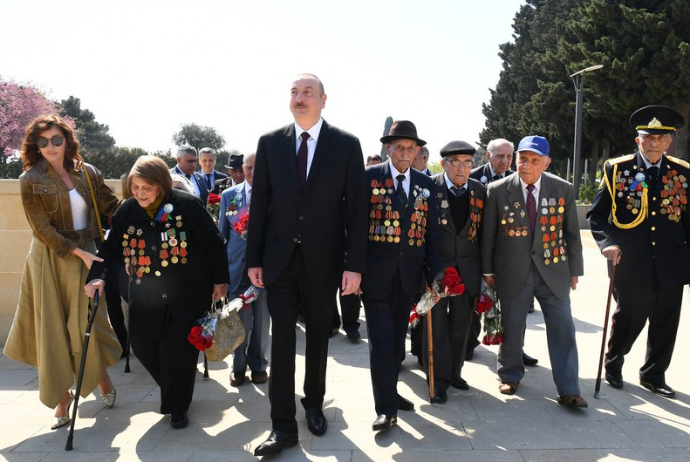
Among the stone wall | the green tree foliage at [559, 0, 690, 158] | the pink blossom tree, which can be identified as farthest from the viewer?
the pink blossom tree

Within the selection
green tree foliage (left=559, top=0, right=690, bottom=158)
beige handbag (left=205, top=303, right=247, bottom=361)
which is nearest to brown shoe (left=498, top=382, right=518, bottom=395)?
beige handbag (left=205, top=303, right=247, bottom=361)

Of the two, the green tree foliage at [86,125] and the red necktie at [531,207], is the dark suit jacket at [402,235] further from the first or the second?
the green tree foliage at [86,125]

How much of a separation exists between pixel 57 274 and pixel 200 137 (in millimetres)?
72284

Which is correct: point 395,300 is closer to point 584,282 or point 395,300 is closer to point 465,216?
point 465,216

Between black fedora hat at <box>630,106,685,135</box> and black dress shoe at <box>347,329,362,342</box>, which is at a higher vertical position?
black fedora hat at <box>630,106,685,135</box>

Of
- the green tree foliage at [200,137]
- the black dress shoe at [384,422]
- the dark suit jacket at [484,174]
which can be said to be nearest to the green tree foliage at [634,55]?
the dark suit jacket at [484,174]

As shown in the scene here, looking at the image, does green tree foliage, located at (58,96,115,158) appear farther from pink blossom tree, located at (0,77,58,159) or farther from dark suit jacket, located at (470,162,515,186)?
dark suit jacket, located at (470,162,515,186)

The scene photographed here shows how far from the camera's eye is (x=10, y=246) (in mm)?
5648

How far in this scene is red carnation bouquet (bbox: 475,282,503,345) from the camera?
444 cm

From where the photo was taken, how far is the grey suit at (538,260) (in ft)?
14.0

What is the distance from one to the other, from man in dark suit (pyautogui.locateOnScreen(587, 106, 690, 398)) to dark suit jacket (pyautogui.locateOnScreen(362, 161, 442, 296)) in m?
1.60

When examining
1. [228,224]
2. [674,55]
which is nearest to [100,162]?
[674,55]

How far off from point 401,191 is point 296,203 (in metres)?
0.87

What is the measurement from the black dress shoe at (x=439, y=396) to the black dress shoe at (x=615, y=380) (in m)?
1.46
